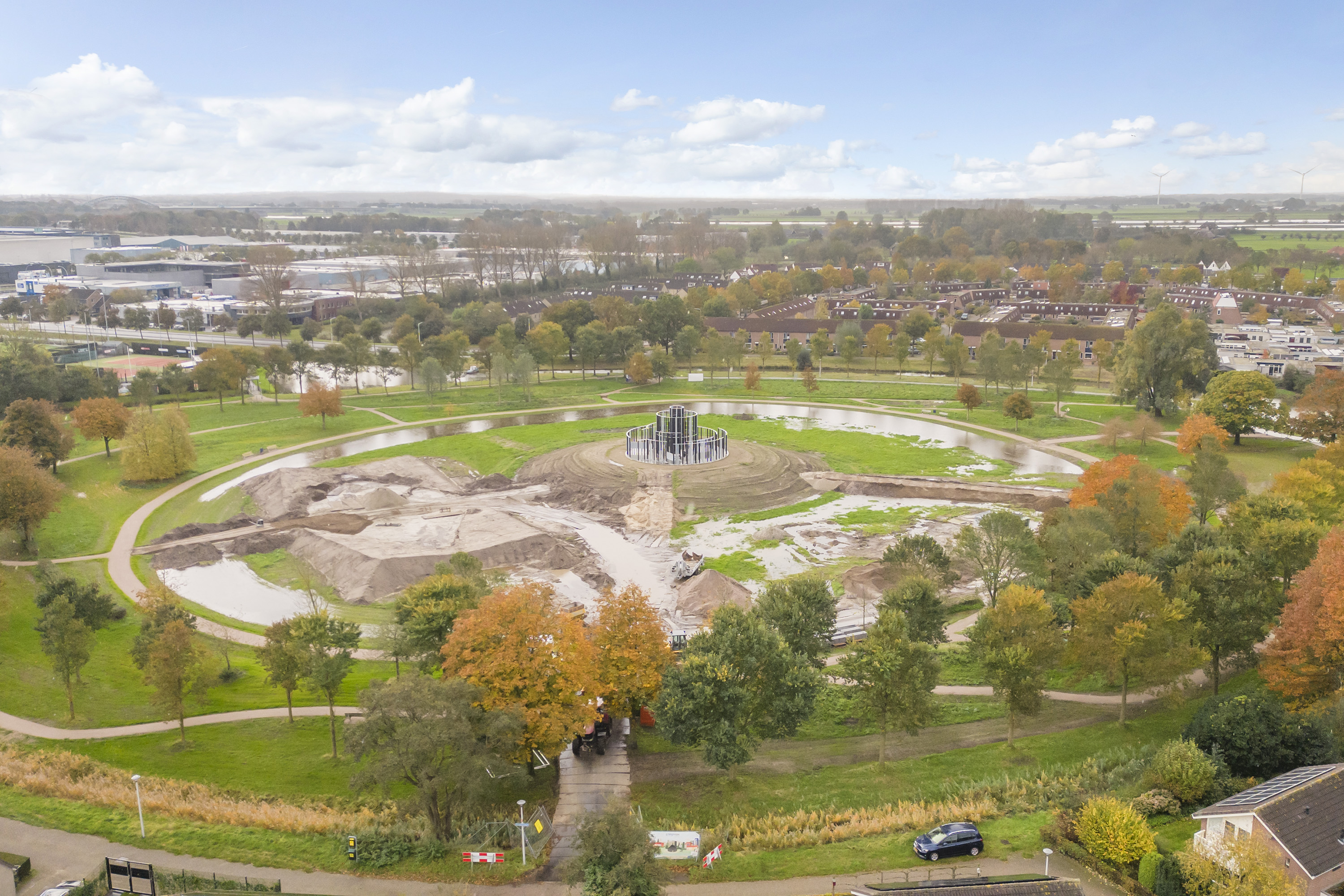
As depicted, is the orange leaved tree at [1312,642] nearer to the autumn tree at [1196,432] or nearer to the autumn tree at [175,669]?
the autumn tree at [1196,432]

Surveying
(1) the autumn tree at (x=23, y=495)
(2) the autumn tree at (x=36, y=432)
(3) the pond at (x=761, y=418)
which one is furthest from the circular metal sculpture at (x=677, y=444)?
(2) the autumn tree at (x=36, y=432)

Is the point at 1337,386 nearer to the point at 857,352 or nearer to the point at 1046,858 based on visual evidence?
the point at 857,352

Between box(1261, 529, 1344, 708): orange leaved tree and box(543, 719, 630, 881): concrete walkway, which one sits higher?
box(1261, 529, 1344, 708): orange leaved tree

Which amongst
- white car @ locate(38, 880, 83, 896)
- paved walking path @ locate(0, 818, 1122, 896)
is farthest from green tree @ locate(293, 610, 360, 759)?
white car @ locate(38, 880, 83, 896)

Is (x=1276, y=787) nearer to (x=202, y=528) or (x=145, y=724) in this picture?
(x=145, y=724)

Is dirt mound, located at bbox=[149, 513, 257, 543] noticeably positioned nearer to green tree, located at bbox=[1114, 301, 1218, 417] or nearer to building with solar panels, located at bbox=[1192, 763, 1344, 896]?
building with solar panels, located at bbox=[1192, 763, 1344, 896]

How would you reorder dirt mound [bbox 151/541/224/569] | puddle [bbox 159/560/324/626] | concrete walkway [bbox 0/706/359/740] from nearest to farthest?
concrete walkway [bbox 0/706/359/740] < puddle [bbox 159/560/324/626] < dirt mound [bbox 151/541/224/569]
